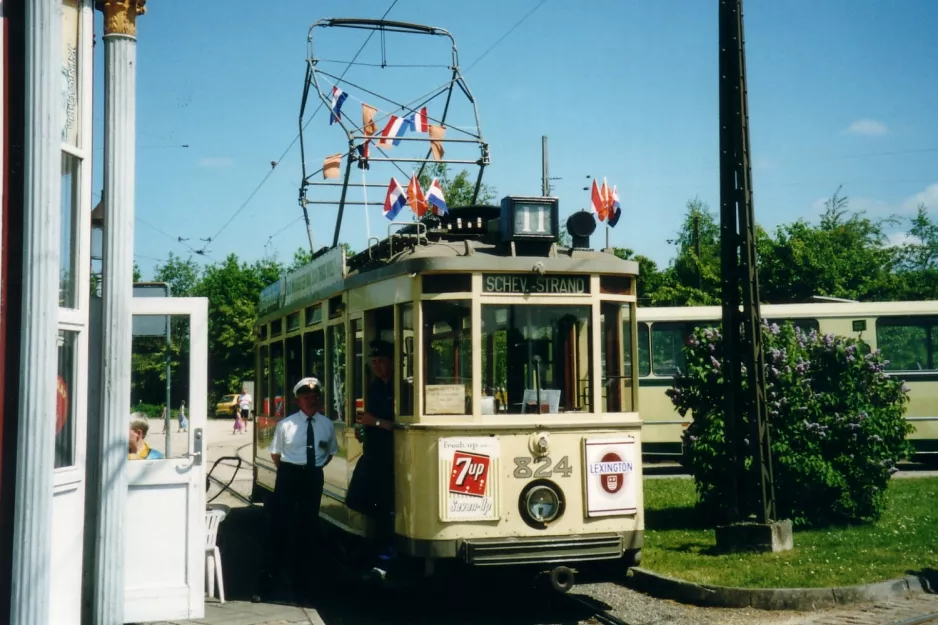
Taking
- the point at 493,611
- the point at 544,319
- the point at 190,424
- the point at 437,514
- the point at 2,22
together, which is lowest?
the point at 493,611

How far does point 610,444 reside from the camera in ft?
27.8

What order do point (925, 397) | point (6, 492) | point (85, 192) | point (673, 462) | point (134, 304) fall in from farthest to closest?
point (673, 462) → point (925, 397) → point (134, 304) → point (85, 192) → point (6, 492)

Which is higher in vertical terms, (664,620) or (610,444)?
(610,444)

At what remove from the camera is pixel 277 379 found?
1336 cm

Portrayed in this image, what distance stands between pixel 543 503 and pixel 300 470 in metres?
2.50

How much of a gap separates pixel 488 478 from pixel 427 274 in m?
1.60

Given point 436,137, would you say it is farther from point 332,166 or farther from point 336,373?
point 336,373

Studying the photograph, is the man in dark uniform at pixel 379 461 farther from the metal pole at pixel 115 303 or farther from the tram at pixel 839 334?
the tram at pixel 839 334

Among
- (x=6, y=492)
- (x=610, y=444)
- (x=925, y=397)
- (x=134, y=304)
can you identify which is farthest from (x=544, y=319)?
(x=925, y=397)

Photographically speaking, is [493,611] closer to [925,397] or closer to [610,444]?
[610,444]

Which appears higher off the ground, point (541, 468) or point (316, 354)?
point (316, 354)

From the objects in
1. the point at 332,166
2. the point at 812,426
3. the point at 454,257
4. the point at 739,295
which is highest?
the point at 332,166

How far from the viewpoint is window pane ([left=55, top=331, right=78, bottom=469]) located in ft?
21.7

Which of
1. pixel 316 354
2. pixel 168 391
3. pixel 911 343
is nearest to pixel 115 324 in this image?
pixel 168 391
